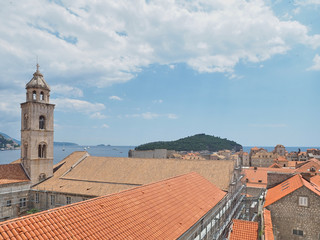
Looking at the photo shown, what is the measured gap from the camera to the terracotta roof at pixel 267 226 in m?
17.1

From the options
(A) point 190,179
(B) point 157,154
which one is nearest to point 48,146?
(A) point 190,179

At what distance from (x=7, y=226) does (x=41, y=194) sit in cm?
2629

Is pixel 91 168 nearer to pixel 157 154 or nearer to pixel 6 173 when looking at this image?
pixel 6 173

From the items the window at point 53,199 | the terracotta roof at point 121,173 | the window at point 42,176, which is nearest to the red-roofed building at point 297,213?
the terracotta roof at point 121,173

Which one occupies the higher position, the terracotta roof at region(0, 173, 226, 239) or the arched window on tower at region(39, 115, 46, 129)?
the arched window on tower at region(39, 115, 46, 129)

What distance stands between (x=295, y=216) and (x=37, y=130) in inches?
1319

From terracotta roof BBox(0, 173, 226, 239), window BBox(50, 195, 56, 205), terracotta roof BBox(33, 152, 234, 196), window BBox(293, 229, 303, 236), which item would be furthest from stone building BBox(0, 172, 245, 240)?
window BBox(50, 195, 56, 205)

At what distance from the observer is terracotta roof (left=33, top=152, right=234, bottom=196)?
30719mm

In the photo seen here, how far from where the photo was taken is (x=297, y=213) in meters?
19.7

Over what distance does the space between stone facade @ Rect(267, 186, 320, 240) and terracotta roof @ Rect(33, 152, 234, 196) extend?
8.86 metres

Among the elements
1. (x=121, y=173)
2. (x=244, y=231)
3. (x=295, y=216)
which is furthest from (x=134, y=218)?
(x=121, y=173)

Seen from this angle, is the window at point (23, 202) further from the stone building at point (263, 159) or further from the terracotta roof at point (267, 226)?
the stone building at point (263, 159)

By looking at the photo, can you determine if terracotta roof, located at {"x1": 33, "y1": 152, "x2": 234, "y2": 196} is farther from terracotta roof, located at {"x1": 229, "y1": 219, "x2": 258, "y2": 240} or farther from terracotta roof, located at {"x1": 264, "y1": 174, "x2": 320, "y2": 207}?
terracotta roof, located at {"x1": 229, "y1": 219, "x2": 258, "y2": 240}

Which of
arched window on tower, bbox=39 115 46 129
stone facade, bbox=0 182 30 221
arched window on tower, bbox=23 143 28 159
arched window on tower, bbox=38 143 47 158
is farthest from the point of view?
arched window on tower, bbox=39 115 46 129
